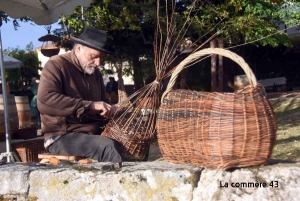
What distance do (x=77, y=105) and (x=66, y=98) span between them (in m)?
0.10

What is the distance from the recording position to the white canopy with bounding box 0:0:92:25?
494 cm

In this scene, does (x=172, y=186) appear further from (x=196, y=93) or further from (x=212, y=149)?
(x=196, y=93)

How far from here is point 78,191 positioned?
3.21 meters

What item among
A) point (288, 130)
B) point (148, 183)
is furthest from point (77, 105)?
point (288, 130)

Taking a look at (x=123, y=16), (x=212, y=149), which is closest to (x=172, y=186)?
(x=212, y=149)

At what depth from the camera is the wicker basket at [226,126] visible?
286 cm

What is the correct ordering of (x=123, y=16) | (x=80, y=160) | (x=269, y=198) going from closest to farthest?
1. (x=269, y=198)
2. (x=80, y=160)
3. (x=123, y=16)

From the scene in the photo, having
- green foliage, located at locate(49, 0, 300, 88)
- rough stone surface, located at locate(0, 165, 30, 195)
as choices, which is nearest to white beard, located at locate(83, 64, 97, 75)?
rough stone surface, located at locate(0, 165, 30, 195)

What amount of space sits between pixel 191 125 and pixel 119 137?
1056 millimetres

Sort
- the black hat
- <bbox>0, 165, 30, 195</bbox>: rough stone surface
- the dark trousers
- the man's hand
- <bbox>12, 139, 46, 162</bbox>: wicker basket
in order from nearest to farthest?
1. <bbox>0, 165, 30, 195</bbox>: rough stone surface
2. the dark trousers
3. the man's hand
4. the black hat
5. <bbox>12, 139, 46, 162</bbox>: wicker basket

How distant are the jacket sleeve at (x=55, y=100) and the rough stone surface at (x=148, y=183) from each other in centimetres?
53

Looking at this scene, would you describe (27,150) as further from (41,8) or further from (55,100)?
(55,100)

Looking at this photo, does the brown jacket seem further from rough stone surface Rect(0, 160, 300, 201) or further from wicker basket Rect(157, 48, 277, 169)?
wicker basket Rect(157, 48, 277, 169)

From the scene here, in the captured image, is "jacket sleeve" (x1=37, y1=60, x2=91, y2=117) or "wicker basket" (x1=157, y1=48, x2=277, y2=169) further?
"jacket sleeve" (x1=37, y1=60, x2=91, y2=117)
